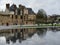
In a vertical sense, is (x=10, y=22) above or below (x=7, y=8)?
below

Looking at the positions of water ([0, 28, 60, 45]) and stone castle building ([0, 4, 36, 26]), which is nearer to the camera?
water ([0, 28, 60, 45])

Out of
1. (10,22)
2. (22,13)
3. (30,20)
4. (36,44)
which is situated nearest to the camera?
(36,44)

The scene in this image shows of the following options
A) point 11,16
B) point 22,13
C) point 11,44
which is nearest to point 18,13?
point 22,13

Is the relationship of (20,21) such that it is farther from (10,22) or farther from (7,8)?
(7,8)

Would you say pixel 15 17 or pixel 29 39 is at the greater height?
pixel 29 39

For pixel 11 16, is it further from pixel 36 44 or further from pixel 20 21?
pixel 36 44

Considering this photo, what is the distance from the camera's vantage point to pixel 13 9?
3447 inches

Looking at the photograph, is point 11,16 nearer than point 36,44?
No

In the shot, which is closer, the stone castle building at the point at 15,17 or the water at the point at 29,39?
the water at the point at 29,39

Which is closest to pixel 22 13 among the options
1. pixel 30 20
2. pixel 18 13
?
pixel 18 13

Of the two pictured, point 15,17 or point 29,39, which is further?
point 15,17

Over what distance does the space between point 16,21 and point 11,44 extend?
63.3m

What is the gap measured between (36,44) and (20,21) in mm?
63963

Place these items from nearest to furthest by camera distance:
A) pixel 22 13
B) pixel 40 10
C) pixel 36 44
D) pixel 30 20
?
pixel 36 44
pixel 30 20
pixel 22 13
pixel 40 10
